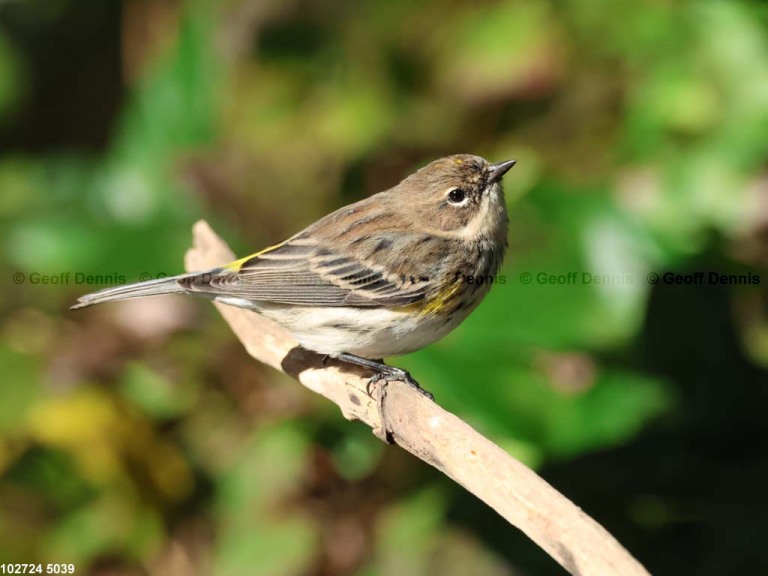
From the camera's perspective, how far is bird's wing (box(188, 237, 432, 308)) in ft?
12.0

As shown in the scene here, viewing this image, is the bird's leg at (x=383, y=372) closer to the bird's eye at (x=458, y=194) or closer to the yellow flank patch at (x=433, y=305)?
the yellow flank patch at (x=433, y=305)

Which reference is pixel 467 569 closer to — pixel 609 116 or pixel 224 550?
pixel 224 550

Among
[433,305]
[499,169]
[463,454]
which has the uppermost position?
[499,169]

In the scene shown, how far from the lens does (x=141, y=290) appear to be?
3.65 meters

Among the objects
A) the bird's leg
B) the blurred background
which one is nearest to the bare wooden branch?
the bird's leg

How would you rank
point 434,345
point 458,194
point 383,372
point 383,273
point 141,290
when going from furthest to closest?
point 434,345 < point 458,194 < point 383,273 < point 141,290 < point 383,372

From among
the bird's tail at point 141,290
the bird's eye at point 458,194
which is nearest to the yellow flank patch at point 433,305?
the bird's eye at point 458,194

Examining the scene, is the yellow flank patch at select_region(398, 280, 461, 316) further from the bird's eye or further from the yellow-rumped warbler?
the bird's eye

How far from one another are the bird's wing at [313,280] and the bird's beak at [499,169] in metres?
0.49

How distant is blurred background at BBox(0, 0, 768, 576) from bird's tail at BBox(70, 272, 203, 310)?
0.85 metres

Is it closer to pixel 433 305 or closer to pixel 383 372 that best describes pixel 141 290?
pixel 383 372

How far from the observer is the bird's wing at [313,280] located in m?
3.66

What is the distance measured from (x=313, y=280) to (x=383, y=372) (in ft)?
1.64

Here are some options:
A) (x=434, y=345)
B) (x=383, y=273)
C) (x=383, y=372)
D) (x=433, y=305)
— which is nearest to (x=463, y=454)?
(x=383, y=372)
